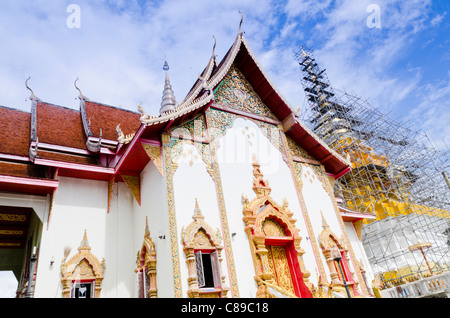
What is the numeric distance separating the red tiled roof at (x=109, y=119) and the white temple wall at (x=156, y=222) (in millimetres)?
2007

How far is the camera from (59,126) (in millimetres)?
9062

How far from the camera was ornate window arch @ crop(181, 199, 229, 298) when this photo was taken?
5828 mm

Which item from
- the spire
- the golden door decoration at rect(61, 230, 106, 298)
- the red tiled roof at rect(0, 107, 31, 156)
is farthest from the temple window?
the spire

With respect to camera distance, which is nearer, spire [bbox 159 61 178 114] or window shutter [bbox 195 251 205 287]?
window shutter [bbox 195 251 205 287]

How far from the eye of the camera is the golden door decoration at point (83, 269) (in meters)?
6.45

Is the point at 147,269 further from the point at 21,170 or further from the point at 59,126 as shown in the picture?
the point at 59,126

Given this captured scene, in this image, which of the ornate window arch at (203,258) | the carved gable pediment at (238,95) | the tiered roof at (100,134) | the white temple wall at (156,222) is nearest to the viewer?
the ornate window arch at (203,258)

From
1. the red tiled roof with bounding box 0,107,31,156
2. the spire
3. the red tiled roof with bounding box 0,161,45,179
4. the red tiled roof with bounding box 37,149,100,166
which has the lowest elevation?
the red tiled roof with bounding box 0,161,45,179

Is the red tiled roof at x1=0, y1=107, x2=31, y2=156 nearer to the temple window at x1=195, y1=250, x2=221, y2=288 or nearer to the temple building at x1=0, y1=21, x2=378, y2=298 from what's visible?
the temple building at x1=0, y1=21, x2=378, y2=298

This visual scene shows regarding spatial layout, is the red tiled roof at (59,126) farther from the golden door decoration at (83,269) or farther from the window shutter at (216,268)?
the window shutter at (216,268)

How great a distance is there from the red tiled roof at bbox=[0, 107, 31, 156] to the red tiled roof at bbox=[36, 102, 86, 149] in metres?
0.40

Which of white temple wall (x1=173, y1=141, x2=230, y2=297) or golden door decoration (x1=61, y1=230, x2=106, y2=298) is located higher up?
white temple wall (x1=173, y1=141, x2=230, y2=297)

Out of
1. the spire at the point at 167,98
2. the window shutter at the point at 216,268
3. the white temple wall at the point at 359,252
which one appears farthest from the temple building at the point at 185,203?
the spire at the point at 167,98

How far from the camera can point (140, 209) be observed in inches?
292
